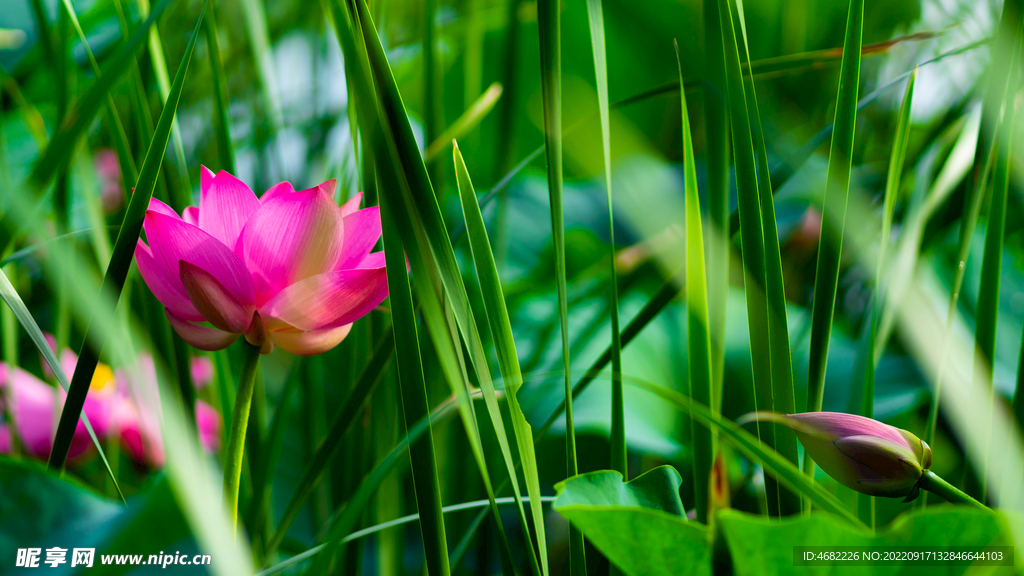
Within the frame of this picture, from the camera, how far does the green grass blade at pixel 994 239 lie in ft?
0.69

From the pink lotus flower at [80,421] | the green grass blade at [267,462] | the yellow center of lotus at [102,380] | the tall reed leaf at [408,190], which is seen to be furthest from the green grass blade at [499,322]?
the yellow center of lotus at [102,380]

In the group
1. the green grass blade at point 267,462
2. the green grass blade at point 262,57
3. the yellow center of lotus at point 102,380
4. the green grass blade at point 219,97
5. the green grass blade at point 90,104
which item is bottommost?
the green grass blade at point 267,462

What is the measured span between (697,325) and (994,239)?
13 cm

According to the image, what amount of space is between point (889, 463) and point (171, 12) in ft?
2.25

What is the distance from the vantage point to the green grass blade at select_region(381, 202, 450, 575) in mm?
161

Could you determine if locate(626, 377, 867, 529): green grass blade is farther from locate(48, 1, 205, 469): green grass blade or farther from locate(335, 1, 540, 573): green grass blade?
locate(48, 1, 205, 469): green grass blade

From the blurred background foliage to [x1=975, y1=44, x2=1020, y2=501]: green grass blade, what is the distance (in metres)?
0.04

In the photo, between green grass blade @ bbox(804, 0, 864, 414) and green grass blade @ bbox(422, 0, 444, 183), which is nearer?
green grass blade @ bbox(804, 0, 864, 414)

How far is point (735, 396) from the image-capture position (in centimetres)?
55

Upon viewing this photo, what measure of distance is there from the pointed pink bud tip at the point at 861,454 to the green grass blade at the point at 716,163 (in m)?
0.05

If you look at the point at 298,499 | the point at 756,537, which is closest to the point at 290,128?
the point at 298,499

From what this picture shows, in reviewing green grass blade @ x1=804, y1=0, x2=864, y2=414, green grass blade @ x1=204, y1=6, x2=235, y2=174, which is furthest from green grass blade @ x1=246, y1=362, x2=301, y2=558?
green grass blade @ x1=804, y1=0, x2=864, y2=414

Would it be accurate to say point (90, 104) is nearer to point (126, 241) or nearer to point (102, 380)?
point (126, 241)

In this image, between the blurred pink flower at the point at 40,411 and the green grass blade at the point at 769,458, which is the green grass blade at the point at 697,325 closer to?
the green grass blade at the point at 769,458
